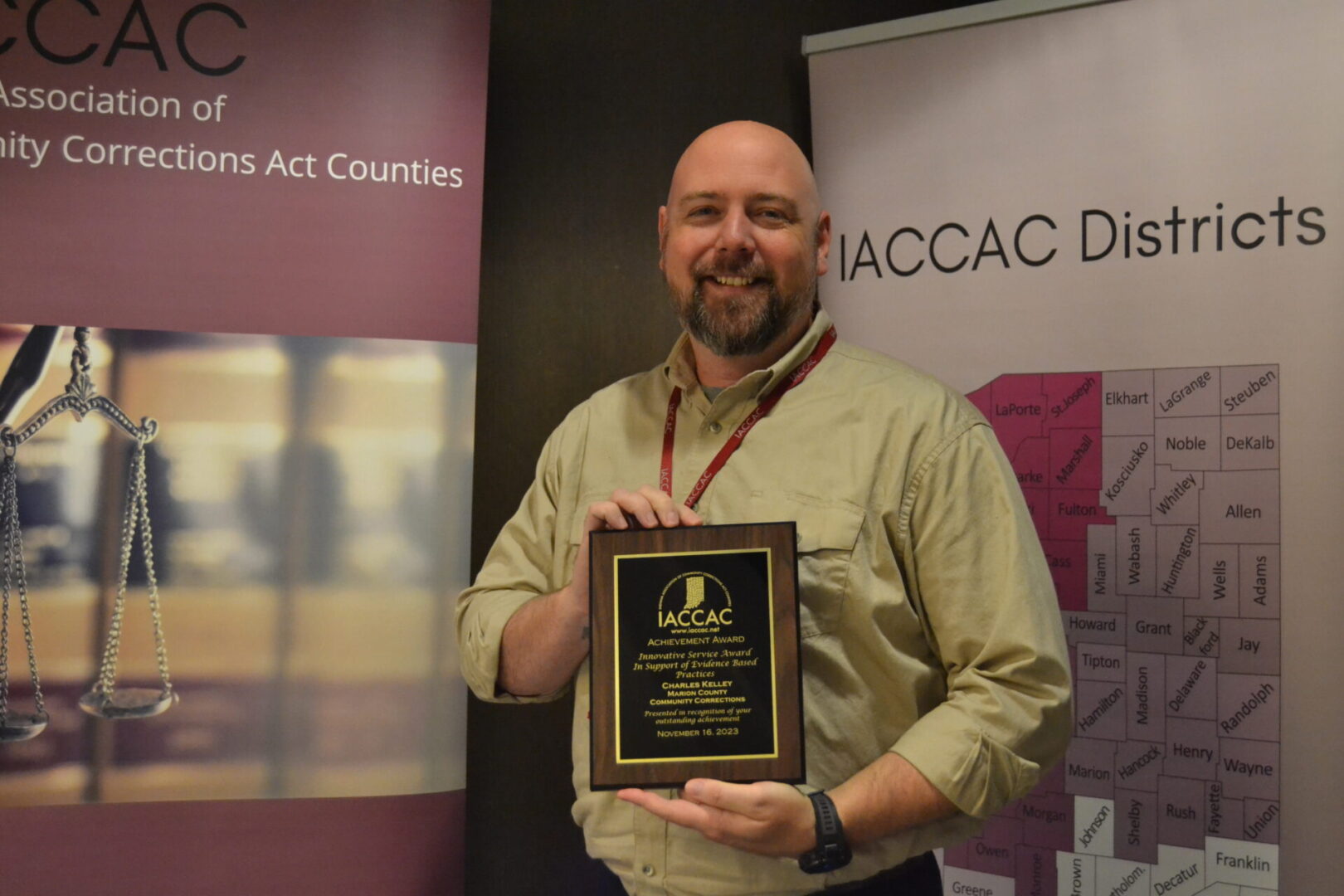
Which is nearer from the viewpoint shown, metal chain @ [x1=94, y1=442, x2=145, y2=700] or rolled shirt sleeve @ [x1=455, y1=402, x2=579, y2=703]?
rolled shirt sleeve @ [x1=455, y1=402, x2=579, y2=703]

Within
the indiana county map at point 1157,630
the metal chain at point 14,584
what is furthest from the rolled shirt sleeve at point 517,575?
the indiana county map at point 1157,630

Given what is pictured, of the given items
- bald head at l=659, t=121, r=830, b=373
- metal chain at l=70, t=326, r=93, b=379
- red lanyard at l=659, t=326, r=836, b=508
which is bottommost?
red lanyard at l=659, t=326, r=836, b=508

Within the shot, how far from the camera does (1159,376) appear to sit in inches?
85.1

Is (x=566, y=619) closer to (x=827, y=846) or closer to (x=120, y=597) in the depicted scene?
(x=827, y=846)

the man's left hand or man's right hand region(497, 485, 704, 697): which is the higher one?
man's right hand region(497, 485, 704, 697)

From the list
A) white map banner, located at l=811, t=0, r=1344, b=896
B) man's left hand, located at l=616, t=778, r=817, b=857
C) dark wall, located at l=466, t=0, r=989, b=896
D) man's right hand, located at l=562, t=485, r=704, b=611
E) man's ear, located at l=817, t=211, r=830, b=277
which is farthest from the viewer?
dark wall, located at l=466, t=0, r=989, b=896

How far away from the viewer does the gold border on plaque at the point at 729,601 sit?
136cm

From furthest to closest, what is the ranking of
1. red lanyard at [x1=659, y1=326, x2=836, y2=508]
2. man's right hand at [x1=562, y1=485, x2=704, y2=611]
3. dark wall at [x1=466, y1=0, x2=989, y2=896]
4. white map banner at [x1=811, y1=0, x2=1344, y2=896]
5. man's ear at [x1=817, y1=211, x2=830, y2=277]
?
1. dark wall at [x1=466, y1=0, x2=989, y2=896]
2. white map banner at [x1=811, y1=0, x2=1344, y2=896]
3. man's ear at [x1=817, y1=211, x2=830, y2=277]
4. red lanyard at [x1=659, y1=326, x2=836, y2=508]
5. man's right hand at [x1=562, y1=485, x2=704, y2=611]

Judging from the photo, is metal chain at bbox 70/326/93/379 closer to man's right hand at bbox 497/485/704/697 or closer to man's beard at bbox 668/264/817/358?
man's right hand at bbox 497/485/704/697

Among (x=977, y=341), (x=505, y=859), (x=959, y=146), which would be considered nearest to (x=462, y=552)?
(x=505, y=859)

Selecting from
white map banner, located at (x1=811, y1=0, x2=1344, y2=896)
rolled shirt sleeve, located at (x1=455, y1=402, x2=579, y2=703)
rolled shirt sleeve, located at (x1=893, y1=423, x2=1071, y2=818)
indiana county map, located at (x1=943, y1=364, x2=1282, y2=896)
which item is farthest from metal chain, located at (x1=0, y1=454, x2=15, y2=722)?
indiana county map, located at (x1=943, y1=364, x2=1282, y2=896)

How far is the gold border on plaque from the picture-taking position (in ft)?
4.46

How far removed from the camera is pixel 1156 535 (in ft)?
7.04

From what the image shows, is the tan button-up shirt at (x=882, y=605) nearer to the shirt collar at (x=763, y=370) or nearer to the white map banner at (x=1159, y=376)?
the shirt collar at (x=763, y=370)
